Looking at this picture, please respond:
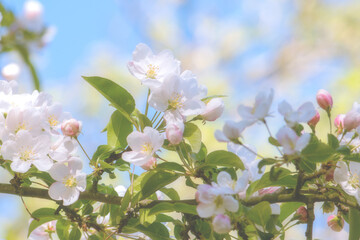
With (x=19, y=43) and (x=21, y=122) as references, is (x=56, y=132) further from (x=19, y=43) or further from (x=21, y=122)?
(x=19, y=43)

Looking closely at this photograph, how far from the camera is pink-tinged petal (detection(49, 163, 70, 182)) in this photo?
0.96 metres

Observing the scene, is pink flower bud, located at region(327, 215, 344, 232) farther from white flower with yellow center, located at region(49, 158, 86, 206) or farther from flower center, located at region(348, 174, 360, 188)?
white flower with yellow center, located at region(49, 158, 86, 206)

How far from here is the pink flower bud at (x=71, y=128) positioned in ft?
3.18

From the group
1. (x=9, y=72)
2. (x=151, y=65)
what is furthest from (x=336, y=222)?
(x=9, y=72)

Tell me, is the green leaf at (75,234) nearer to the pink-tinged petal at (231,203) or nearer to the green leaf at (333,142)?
the pink-tinged petal at (231,203)

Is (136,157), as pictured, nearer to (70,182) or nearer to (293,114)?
(70,182)

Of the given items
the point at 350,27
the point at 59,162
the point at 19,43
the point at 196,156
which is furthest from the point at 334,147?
the point at 350,27

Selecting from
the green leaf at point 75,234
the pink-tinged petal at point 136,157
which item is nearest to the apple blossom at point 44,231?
the green leaf at point 75,234

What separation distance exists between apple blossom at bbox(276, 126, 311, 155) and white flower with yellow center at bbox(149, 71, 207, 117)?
0.73ft

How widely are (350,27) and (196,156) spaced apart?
800 cm

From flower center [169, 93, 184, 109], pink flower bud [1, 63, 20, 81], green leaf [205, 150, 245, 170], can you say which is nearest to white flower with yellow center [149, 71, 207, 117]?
flower center [169, 93, 184, 109]

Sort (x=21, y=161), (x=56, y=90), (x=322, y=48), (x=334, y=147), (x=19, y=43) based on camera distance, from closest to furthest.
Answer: (x=334, y=147) → (x=21, y=161) → (x=19, y=43) → (x=56, y=90) → (x=322, y=48)

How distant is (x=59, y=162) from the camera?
0.96 m

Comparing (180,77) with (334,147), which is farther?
(180,77)
